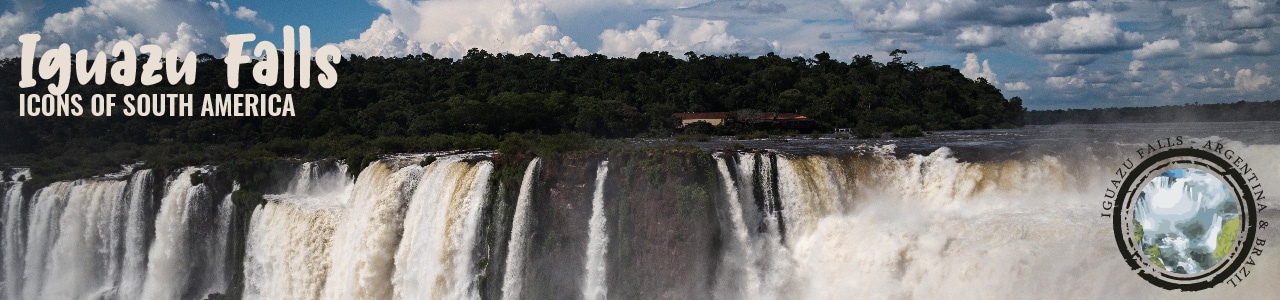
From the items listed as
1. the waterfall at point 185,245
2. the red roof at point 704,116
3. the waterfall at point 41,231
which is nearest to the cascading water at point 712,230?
the waterfall at point 185,245

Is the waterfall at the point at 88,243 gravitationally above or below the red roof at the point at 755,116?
below

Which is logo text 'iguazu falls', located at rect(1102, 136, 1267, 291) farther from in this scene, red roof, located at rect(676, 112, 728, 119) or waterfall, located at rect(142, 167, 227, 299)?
red roof, located at rect(676, 112, 728, 119)

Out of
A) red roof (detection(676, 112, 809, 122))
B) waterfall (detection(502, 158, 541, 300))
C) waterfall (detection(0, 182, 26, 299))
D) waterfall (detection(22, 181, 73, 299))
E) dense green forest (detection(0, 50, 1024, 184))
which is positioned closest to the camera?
waterfall (detection(502, 158, 541, 300))

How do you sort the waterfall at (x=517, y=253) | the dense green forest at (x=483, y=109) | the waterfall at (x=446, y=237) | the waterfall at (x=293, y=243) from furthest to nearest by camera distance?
the dense green forest at (x=483, y=109) < the waterfall at (x=293, y=243) < the waterfall at (x=446, y=237) < the waterfall at (x=517, y=253)

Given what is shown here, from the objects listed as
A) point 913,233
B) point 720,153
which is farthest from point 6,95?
point 913,233

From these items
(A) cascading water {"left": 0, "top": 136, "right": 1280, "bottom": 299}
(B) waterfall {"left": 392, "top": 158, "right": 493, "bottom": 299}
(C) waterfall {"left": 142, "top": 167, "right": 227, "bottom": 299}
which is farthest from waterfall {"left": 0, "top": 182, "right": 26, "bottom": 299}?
(B) waterfall {"left": 392, "top": 158, "right": 493, "bottom": 299}

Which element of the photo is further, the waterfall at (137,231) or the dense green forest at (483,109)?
the dense green forest at (483,109)

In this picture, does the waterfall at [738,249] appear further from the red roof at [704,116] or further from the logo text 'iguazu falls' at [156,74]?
the red roof at [704,116]

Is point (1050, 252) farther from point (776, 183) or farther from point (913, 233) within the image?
point (776, 183)
